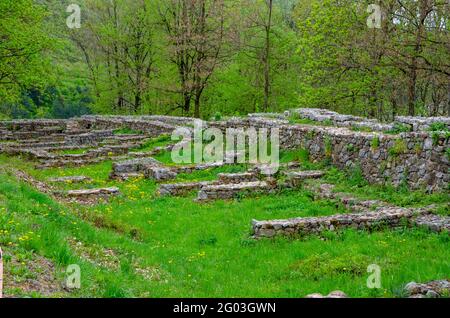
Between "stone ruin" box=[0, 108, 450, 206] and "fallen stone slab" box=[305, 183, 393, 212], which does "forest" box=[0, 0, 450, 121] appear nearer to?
"stone ruin" box=[0, 108, 450, 206]

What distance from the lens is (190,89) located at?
137ft

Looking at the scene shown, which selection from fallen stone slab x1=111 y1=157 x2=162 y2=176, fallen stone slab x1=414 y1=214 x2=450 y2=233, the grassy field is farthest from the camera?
fallen stone slab x1=111 y1=157 x2=162 y2=176

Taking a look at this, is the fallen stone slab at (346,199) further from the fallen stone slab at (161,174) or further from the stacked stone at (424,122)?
the fallen stone slab at (161,174)

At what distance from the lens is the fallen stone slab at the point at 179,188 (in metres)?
17.4

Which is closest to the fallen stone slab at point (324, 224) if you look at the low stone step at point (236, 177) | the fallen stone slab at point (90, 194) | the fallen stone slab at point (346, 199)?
the fallen stone slab at point (346, 199)

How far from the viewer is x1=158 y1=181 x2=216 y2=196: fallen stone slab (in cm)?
1742

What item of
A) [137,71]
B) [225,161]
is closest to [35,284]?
[225,161]

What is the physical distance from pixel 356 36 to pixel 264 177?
58.8ft

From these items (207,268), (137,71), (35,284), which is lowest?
(207,268)

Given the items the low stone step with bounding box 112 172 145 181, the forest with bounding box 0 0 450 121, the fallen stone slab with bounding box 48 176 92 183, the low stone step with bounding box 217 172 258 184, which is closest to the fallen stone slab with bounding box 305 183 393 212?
the low stone step with bounding box 217 172 258 184

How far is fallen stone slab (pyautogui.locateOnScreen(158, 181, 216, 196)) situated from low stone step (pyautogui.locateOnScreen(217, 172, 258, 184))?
0.39 metres

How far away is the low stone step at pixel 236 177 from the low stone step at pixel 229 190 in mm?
1134

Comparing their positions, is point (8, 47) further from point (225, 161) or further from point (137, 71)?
point (137, 71)

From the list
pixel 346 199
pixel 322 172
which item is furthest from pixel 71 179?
pixel 346 199
